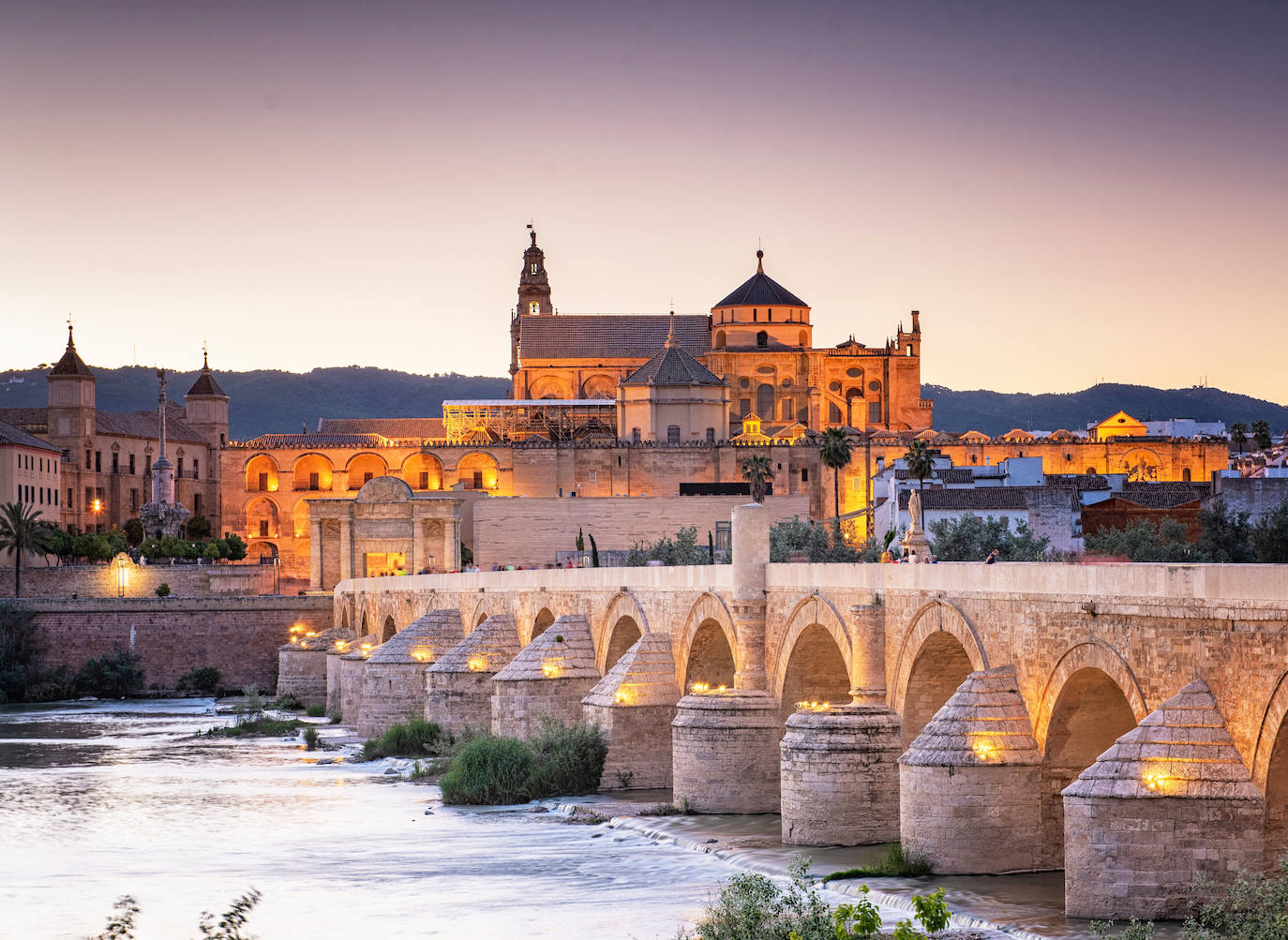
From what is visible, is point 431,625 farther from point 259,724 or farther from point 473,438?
point 473,438

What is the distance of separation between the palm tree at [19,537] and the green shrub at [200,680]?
1059 centimetres

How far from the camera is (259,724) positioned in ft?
146

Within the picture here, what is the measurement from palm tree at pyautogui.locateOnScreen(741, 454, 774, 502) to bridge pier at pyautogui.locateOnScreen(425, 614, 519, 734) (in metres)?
40.0

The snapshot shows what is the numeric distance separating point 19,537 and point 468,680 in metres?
38.5

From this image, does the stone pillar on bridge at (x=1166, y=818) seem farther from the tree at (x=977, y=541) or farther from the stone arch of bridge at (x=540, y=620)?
the tree at (x=977, y=541)

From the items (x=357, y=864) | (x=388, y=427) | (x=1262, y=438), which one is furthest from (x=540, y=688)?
(x=388, y=427)

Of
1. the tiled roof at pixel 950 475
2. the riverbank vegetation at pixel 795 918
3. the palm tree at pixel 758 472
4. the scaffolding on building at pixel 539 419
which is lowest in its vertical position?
the riverbank vegetation at pixel 795 918

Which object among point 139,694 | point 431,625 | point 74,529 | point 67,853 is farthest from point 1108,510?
point 74,529

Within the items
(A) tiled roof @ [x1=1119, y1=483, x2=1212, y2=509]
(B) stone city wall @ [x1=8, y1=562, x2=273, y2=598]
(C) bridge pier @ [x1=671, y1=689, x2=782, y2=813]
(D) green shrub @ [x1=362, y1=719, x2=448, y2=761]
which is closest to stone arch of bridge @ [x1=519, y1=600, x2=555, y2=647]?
(D) green shrub @ [x1=362, y1=719, x2=448, y2=761]

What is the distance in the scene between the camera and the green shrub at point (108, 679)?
5772 cm

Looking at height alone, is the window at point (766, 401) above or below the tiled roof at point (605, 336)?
below

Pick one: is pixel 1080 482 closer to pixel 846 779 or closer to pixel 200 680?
pixel 200 680

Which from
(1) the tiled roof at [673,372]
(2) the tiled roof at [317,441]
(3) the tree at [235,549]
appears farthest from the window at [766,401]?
(3) the tree at [235,549]

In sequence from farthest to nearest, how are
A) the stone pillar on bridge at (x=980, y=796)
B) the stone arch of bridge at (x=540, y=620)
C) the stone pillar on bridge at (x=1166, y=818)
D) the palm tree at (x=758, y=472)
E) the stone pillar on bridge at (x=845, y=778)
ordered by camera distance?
the palm tree at (x=758, y=472) → the stone arch of bridge at (x=540, y=620) → the stone pillar on bridge at (x=845, y=778) → the stone pillar on bridge at (x=980, y=796) → the stone pillar on bridge at (x=1166, y=818)
